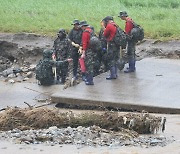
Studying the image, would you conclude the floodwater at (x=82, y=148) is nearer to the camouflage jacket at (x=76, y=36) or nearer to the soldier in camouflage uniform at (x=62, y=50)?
the soldier in camouflage uniform at (x=62, y=50)

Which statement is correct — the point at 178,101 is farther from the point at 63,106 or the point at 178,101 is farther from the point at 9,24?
the point at 9,24

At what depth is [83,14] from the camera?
25797 mm

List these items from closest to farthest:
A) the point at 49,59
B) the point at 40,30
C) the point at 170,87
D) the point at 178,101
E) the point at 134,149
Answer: the point at 134,149 → the point at 178,101 → the point at 170,87 → the point at 49,59 → the point at 40,30

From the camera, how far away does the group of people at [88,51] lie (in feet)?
54.7

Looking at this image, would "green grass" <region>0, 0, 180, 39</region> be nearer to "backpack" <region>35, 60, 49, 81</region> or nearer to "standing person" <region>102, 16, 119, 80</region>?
"standing person" <region>102, 16, 119, 80</region>

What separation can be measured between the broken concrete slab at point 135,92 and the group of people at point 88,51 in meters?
0.39

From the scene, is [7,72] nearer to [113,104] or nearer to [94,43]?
[94,43]

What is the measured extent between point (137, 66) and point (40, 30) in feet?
19.1

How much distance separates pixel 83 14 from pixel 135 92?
10.4 meters

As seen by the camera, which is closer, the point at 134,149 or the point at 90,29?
the point at 134,149

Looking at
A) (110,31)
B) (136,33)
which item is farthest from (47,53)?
(136,33)

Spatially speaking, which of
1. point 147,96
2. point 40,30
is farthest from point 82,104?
point 40,30

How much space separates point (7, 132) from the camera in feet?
40.8

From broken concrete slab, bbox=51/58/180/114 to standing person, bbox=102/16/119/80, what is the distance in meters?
0.30
